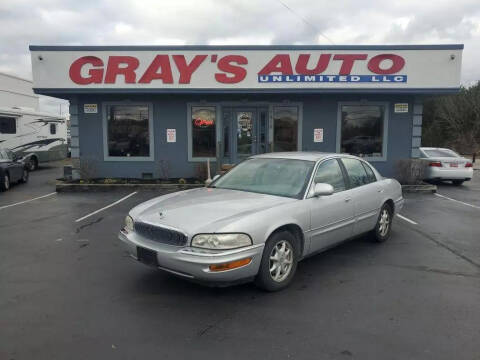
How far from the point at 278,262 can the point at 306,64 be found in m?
9.64

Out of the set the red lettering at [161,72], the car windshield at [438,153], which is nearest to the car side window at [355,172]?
the red lettering at [161,72]

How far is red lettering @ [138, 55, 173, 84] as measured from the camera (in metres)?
12.7

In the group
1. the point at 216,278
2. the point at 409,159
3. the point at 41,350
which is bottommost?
the point at 41,350

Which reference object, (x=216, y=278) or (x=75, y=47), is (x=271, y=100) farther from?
(x=216, y=278)

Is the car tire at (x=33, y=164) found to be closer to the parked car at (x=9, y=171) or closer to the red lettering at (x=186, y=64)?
the parked car at (x=9, y=171)

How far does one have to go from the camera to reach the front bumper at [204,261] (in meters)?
3.83

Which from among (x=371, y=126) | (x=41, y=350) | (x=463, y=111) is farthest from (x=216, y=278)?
(x=463, y=111)

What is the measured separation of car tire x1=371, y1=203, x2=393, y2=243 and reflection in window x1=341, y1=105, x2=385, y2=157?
25.0ft

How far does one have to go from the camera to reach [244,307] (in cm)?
400

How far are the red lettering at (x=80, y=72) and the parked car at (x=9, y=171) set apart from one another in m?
3.60

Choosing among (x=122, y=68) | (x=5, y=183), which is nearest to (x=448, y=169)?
(x=122, y=68)

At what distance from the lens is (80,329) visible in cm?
356

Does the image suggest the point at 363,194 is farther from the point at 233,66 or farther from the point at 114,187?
the point at 114,187

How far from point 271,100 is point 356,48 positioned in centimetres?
319
